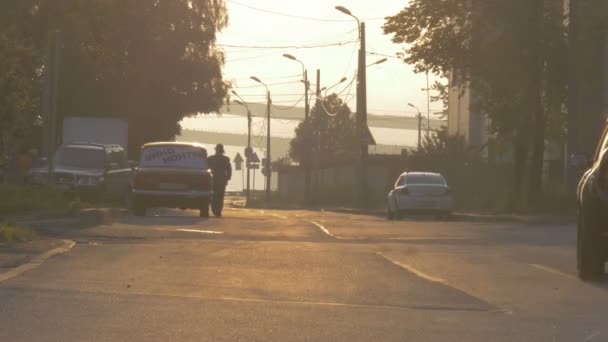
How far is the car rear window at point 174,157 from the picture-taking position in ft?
97.6

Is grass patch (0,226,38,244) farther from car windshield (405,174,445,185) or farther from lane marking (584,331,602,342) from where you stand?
car windshield (405,174,445,185)

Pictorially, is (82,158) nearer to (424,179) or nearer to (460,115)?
(424,179)

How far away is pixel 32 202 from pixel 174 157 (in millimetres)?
6013

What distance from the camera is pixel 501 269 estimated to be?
45.1ft

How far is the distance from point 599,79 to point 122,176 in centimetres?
1357

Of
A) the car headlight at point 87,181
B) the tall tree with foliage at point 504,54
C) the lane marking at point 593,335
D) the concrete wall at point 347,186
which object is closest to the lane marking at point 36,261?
the lane marking at point 593,335

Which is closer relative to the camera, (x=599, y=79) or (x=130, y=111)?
(x=599, y=79)

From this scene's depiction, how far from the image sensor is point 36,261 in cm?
1343

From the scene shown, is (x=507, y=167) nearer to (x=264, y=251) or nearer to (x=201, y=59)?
(x=201, y=59)

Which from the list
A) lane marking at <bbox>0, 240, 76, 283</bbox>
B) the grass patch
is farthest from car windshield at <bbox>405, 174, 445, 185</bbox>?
the grass patch

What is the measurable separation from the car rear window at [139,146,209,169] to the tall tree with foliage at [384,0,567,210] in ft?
34.1

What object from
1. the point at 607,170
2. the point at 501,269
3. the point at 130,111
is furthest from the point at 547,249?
the point at 130,111

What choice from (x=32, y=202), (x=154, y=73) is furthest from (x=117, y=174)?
(x=154, y=73)

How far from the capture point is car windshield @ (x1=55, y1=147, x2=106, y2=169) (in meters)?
34.0
